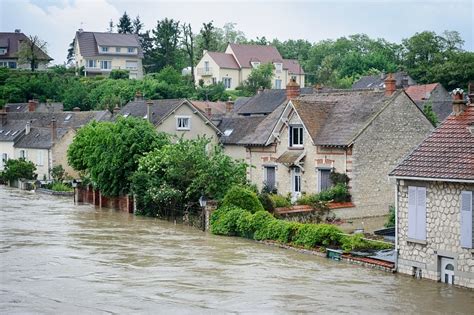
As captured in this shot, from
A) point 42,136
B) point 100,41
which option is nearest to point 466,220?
point 42,136

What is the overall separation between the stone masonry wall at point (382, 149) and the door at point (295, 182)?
13.4 feet

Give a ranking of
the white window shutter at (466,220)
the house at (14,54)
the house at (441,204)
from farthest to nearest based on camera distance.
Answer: the house at (14,54)
the house at (441,204)
the white window shutter at (466,220)

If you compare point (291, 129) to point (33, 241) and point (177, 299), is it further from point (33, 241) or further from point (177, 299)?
point (177, 299)

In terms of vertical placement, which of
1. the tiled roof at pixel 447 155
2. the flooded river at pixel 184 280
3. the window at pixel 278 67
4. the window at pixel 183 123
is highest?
the window at pixel 278 67

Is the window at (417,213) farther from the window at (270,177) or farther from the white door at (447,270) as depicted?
the window at (270,177)

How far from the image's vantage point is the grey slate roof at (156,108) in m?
61.0

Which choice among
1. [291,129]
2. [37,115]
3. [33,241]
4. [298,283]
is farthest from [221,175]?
[37,115]

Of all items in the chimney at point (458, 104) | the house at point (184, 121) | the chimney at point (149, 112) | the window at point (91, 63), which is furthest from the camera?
the window at point (91, 63)

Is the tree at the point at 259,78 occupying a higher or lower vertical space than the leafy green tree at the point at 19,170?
higher

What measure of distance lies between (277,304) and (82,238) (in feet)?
54.3

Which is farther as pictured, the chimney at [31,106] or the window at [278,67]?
the window at [278,67]

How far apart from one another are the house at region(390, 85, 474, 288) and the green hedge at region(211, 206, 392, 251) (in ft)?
13.1

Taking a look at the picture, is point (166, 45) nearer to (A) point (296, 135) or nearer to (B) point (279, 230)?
(A) point (296, 135)

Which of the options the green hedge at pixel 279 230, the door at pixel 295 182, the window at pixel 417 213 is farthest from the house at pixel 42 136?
the window at pixel 417 213
